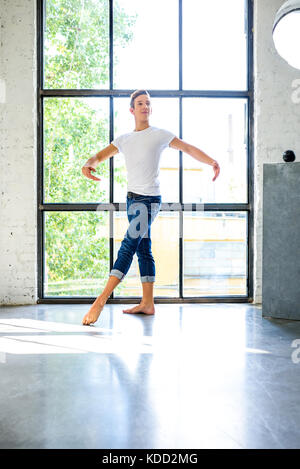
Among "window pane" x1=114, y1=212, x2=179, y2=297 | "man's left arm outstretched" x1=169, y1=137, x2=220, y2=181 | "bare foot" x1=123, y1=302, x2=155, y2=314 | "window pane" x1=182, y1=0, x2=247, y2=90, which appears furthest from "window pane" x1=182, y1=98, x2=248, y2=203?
"bare foot" x1=123, y1=302, x2=155, y2=314

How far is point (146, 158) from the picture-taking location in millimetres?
2902

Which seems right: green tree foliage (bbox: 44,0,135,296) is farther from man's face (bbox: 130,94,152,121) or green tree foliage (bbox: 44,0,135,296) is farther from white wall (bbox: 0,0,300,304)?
man's face (bbox: 130,94,152,121)

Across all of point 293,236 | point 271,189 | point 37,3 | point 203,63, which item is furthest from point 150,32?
point 293,236

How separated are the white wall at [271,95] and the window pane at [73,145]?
49.4 inches

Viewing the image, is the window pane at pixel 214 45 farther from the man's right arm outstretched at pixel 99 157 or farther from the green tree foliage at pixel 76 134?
the man's right arm outstretched at pixel 99 157

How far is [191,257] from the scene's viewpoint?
11.4ft

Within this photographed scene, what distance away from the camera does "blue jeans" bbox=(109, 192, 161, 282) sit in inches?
109

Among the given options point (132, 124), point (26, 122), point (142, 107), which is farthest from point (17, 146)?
point (142, 107)

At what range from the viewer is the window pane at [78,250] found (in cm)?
344

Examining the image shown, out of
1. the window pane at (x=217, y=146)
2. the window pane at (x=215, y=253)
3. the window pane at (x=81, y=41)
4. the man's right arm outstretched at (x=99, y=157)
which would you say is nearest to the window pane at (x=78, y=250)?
the man's right arm outstretched at (x=99, y=157)

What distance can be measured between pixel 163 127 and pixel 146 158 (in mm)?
673

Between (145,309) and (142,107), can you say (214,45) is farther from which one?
(145,309)
